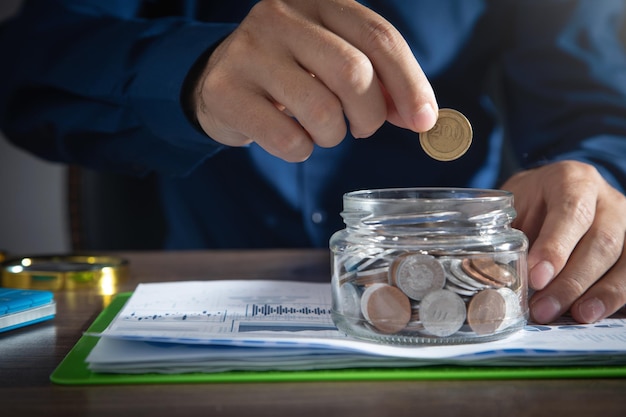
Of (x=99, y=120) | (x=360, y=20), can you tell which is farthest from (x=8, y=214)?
(x=360, y=20)

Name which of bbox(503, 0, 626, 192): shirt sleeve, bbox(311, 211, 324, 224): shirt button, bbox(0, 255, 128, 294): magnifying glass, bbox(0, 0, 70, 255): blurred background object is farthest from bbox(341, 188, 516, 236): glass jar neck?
bbox(0, 0, 70, 255): blurred background object

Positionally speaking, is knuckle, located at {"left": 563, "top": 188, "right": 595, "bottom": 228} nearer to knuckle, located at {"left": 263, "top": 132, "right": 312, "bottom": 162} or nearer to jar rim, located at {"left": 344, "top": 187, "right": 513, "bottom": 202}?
jar rim, located at {"left": 344, "top": 187, "right": 513, "bottom": 202}

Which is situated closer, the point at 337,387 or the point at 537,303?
the point at 337,387

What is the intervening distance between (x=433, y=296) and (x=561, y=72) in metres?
1.27

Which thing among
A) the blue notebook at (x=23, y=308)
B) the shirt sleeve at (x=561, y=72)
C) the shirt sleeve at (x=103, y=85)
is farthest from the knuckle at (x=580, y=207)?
the shirt sleeve at (x=561, y=72)

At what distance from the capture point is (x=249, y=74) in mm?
834

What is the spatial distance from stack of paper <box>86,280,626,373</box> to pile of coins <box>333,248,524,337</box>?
0.02 metres

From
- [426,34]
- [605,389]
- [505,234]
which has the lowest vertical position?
[605,389]

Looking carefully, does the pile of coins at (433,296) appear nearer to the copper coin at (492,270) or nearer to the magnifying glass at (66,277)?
the copper coin at (492,270)

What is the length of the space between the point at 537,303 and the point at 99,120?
998 mm

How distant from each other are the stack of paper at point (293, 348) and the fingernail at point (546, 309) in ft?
0.05

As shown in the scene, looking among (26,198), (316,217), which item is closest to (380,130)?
(316,217)

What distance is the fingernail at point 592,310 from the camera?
793 millimetres

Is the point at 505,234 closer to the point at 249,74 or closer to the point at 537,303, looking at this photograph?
the point at 537,303
